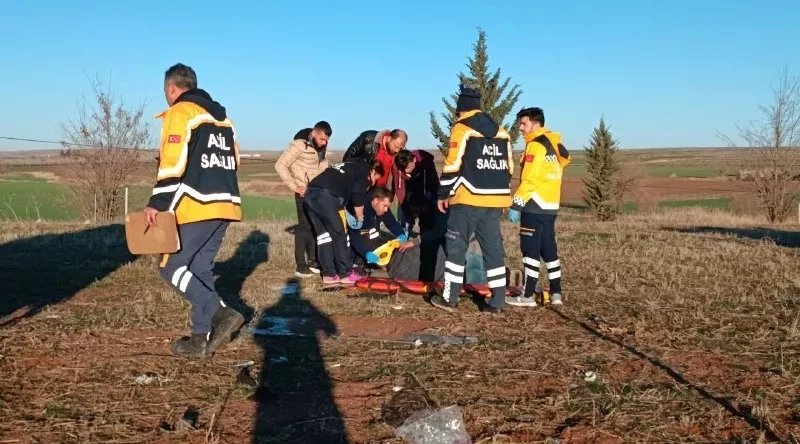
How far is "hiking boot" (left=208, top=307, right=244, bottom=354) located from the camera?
5.49 m

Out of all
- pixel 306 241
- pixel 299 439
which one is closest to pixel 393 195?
pixel 306 241

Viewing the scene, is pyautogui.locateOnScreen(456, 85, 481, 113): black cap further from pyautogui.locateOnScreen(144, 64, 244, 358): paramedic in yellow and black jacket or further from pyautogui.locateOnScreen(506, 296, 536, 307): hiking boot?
pyautogui.locateOnScreen(144, 64, 244, 358): paramedic in yellow and black jacket

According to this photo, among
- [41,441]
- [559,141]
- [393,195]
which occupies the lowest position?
[41,441]

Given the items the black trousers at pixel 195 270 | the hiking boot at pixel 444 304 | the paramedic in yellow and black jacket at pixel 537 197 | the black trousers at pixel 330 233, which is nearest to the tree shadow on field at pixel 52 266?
the black trousers at pixel 195 270

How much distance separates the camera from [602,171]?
38.6 metres

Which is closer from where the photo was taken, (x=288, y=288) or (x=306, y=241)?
(x=288, y=288)

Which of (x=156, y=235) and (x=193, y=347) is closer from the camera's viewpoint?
(x=156, y=235)

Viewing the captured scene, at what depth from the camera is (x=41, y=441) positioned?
3.77 meters

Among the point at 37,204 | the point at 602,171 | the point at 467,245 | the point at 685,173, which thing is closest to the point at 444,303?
the point at 467,245

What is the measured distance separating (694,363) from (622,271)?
439cm

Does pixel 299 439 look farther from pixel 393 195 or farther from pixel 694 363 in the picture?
pixel 393 195

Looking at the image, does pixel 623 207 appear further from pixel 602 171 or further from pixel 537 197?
pixel 537 197

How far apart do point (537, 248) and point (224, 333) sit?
3.52 m

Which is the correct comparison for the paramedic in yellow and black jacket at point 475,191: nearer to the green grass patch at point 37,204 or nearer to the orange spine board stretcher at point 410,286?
the orange spine board stretcher at point 410,286
